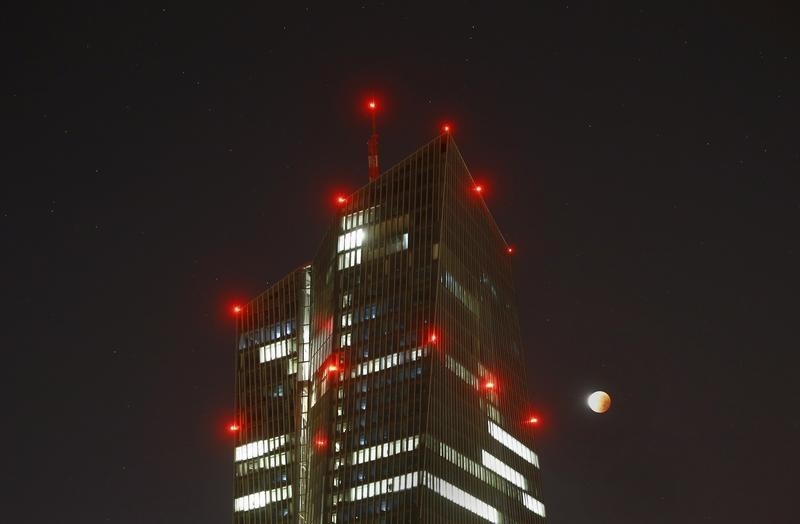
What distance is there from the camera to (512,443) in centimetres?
16250

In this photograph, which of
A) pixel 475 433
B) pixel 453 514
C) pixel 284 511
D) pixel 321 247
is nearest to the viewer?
pixel 453 514

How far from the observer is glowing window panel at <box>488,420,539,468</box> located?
513 ft

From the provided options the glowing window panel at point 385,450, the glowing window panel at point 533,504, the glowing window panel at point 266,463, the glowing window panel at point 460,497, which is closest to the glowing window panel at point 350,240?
the glowing window panel at point 385,450

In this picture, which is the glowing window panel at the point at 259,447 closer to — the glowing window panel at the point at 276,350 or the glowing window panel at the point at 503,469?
the glowing window panel at the point at 276,350

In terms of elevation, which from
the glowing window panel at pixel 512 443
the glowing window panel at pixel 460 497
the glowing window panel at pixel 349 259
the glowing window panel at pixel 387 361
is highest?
the glowing window panel at pixel 349 259

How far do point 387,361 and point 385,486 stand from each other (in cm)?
1714

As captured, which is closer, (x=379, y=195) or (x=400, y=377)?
(x=400, y=377)

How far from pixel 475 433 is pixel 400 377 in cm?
1499

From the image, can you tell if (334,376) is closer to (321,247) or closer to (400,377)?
(400,377)

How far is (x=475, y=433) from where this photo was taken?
149375 millimetres

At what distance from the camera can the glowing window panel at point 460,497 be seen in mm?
136250

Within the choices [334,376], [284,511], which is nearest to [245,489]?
[284,511]

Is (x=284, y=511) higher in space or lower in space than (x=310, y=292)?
lower

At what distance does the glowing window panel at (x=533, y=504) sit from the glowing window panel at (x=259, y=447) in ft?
125
